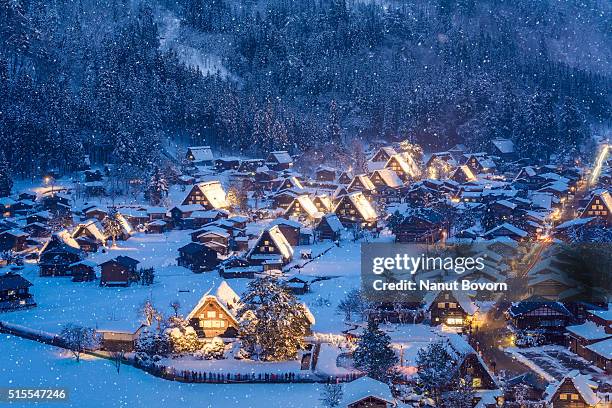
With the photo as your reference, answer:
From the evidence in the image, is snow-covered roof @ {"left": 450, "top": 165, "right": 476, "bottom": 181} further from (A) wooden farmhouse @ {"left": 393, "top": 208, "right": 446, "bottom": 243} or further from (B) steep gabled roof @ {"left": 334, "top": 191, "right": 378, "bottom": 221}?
(A) wooden farmhouse @ {"left": 393, "top": 208, "right": 446, "bottom": 243}

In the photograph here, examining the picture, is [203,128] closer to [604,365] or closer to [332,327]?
[332,327]

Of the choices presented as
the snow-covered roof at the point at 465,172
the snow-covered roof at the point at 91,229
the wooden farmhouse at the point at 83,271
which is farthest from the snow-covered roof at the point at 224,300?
the snow-covered roof at the point at 465,172

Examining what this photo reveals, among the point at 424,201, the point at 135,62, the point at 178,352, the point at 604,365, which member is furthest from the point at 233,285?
the point at 135,62

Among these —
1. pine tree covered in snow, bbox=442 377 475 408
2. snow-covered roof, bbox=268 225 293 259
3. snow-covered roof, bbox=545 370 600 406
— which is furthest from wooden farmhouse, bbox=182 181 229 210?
snow-covered roof, bbox=545 370 600 406

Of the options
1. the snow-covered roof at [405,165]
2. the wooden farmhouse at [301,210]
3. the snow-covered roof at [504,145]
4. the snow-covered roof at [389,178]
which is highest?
the snow-covered roof at [504,145]

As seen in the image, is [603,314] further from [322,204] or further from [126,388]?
[322,204]

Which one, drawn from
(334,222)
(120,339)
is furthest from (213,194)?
(120,339)

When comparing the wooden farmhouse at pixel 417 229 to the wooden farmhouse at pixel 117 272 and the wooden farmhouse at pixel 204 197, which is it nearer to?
the wooden farmhouse at pixel 204 197
